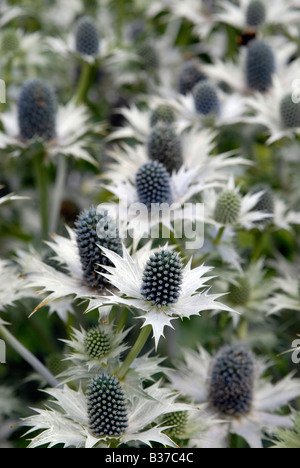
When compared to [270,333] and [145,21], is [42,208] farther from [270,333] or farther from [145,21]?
[145,21]

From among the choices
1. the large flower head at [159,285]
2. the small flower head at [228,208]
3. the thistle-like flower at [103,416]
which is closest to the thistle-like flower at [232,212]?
the small flower head at [228,208]

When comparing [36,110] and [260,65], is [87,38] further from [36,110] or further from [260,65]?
[260,65]

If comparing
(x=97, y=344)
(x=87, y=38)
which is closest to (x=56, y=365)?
(x=97, y=344)

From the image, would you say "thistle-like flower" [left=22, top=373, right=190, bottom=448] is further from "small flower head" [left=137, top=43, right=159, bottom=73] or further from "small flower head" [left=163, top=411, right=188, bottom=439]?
"small flower head" [left=137, top=43, right=159, bottom=73]

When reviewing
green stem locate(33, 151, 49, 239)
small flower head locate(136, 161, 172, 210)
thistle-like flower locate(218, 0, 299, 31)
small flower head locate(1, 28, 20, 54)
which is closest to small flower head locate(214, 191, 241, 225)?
small flower head locate(136, 161, 172, 210)
